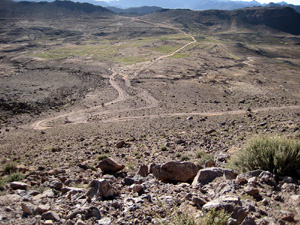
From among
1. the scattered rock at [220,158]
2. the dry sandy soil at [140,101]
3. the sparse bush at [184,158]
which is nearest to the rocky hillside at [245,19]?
the dry sandy soil at [140,101]

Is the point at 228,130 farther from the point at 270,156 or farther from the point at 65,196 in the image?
the point at 65,196

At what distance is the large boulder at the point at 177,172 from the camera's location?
8234 mm

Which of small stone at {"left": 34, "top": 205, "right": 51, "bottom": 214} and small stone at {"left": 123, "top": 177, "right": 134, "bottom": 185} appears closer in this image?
small stone at {"left": 34, "top": 205, "right": 51, "bottom": 214}

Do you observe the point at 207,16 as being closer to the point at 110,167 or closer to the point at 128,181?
the point at 110,167

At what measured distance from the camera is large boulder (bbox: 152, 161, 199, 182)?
8234mm

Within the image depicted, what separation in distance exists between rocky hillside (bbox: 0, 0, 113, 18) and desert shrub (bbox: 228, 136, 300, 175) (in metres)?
145

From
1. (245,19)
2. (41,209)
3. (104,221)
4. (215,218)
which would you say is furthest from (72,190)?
(245,19)

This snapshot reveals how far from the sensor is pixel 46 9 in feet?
484

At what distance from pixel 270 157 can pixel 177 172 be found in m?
3.01

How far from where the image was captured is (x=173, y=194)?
661 centimetres

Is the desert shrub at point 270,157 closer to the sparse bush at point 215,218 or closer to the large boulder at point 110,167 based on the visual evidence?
the sparse bush at point 215,218

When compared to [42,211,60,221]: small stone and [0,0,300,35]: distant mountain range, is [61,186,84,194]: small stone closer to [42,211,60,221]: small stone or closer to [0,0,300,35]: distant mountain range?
[42,211,60,221]: small stone

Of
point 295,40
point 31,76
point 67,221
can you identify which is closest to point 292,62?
point 295,40

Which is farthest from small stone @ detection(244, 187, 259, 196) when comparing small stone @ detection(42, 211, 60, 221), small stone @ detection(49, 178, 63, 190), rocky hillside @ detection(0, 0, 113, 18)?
rocky hillside @ detection(0, 0, 113, 18)
